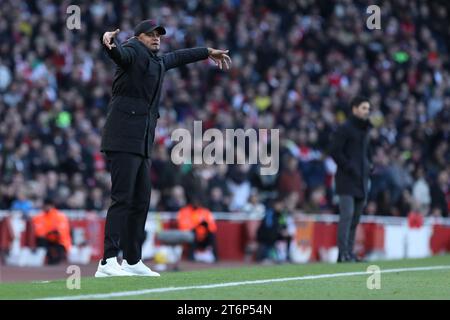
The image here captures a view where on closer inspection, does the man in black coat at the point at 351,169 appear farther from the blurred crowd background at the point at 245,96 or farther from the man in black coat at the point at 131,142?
the blurred crowd background at the point at 245,96

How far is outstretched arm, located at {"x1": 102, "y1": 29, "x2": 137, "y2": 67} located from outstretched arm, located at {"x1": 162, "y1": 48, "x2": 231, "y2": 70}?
532mm

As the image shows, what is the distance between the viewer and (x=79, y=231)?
66.7ft

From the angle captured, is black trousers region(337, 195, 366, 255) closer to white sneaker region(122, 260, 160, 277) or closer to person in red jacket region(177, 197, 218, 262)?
white sneaker region(122, 260, 160, 277)

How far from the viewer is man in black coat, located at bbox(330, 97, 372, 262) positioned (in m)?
15.2

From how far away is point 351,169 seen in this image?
15.2 metres

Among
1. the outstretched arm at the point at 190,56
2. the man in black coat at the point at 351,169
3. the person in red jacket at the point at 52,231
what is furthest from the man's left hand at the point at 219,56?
the person in red jacket at the point at 52,231

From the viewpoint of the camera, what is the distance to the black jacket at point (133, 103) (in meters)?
10.5

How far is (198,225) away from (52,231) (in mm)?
2979

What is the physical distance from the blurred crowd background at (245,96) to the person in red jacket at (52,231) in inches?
17.8

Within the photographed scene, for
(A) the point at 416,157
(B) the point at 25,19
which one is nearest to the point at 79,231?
(B) the point at 25,19

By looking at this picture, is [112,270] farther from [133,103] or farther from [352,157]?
[352,157]

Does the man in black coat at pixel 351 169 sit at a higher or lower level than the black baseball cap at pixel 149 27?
lower

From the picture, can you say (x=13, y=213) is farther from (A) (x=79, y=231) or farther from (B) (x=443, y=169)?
(B) (x=443, y=169)

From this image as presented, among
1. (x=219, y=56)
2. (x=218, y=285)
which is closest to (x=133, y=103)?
(x=219, y=56)
